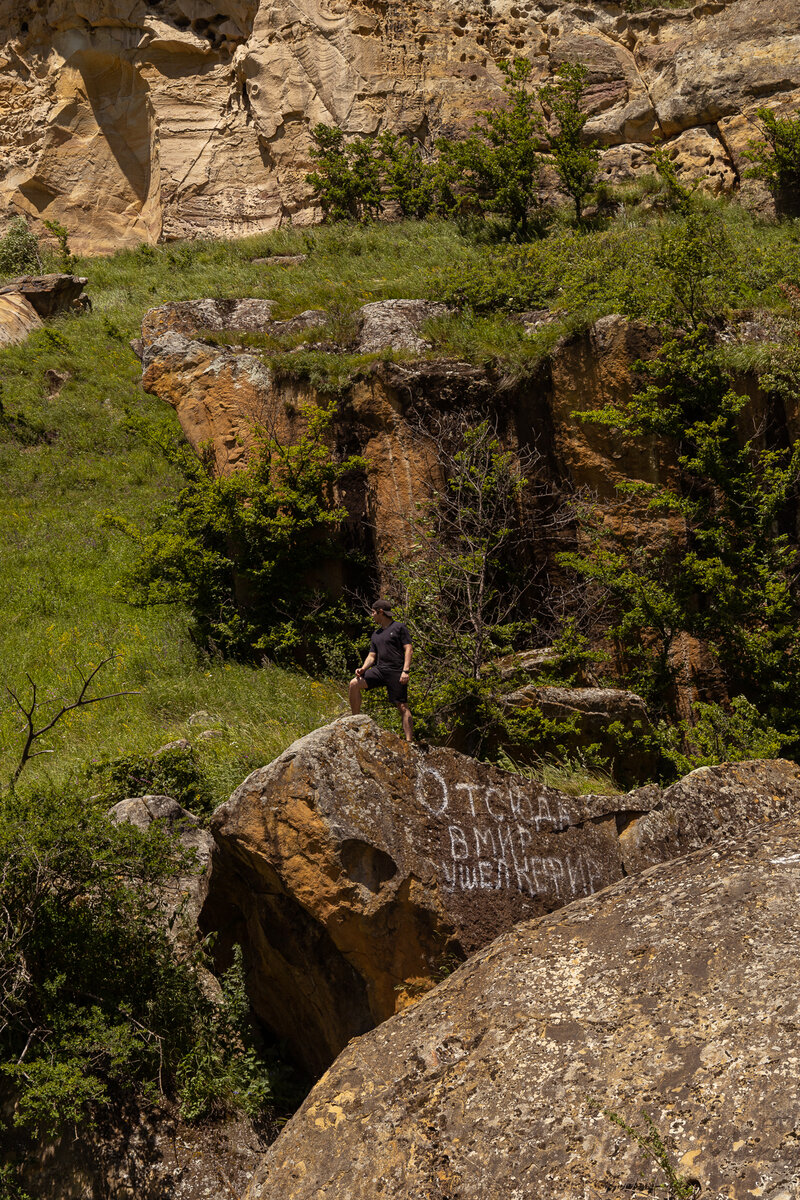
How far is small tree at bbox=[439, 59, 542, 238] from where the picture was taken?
19266 mm

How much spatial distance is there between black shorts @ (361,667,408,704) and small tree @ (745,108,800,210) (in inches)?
568

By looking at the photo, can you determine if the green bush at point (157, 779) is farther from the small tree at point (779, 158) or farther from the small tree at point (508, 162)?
the small tree at point (779, 158)

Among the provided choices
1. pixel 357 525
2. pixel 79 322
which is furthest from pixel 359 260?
pixel 357 525

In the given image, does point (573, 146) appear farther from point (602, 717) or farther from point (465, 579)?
point (602, 717)

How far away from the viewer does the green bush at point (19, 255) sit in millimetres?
23297

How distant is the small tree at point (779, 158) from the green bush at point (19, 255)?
15.5 m

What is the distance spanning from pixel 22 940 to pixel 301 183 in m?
21.1

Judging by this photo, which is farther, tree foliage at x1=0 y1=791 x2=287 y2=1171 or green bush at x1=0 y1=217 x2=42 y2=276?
green bush at x1=0 y1=217 x2=42 y2=276

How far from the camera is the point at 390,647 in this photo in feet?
25.8

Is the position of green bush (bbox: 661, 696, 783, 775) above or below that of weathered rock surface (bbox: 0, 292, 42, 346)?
below

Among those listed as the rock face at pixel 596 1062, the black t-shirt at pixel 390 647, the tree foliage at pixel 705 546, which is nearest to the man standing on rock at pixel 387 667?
the black t-shirt at pixel 390 647

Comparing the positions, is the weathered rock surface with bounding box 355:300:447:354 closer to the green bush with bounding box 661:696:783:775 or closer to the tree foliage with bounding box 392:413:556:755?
the tree foliage with bounding box 392:413:556:755

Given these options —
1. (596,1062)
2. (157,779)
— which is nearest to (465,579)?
(157,779)

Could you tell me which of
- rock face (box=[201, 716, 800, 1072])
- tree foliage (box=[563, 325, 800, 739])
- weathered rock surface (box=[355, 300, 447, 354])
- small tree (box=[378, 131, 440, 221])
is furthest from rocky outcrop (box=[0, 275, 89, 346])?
rock face (box=[201, 716, 800, 1072])
